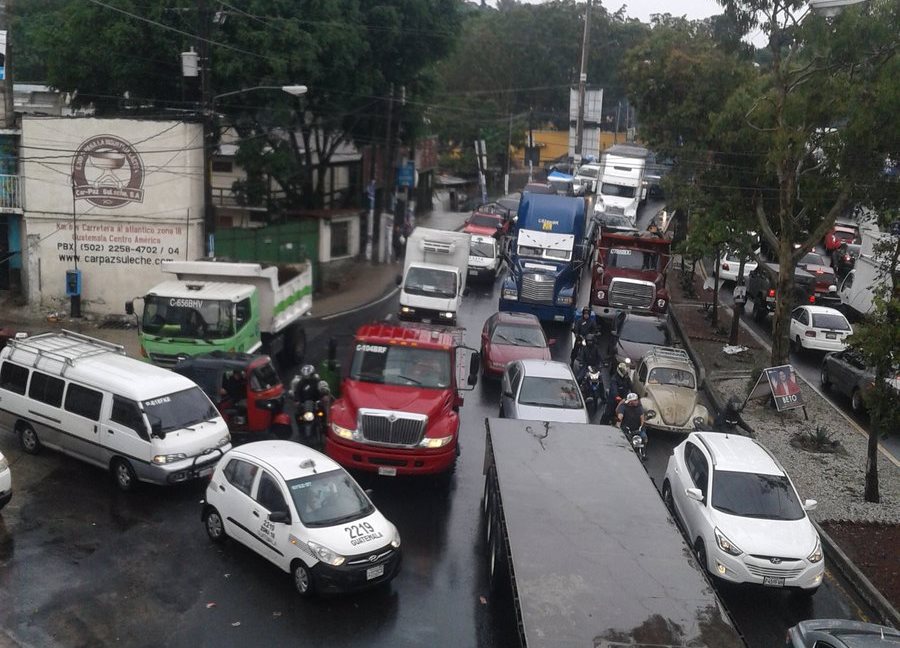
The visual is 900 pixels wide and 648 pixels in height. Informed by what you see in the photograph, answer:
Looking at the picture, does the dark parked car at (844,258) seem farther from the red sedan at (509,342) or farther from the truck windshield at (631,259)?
the red sedan at (509,342)

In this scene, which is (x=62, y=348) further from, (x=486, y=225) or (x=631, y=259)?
(x=486, y=225)

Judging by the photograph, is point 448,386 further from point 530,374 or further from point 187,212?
point 187,212

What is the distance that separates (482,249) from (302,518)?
25581 millimetres

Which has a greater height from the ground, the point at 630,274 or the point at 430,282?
the point at 630,274

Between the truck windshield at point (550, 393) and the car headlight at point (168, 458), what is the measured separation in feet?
21.1

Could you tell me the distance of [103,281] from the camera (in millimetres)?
27891

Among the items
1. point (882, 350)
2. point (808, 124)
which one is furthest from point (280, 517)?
point (808, 124)

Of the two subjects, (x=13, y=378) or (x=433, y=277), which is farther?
(x=433, y=277)

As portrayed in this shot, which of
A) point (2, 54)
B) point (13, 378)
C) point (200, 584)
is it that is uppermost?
point (2, 54)

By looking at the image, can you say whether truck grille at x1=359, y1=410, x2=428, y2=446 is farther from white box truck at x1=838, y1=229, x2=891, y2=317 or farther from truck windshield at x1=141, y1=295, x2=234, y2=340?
white box truck at x1=838, y1=229, x2=891, y2=317

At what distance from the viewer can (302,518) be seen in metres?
11.9

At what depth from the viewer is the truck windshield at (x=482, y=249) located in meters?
36.4

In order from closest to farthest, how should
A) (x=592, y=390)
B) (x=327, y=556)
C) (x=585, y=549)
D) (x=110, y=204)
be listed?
(x=585, y=549) < (x=327, y=556) < (x=592, y=390) < (x=110, y=204)

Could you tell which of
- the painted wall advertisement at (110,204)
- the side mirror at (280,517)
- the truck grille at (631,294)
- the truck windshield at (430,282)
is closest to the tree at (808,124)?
the truck grille at (631,294)
